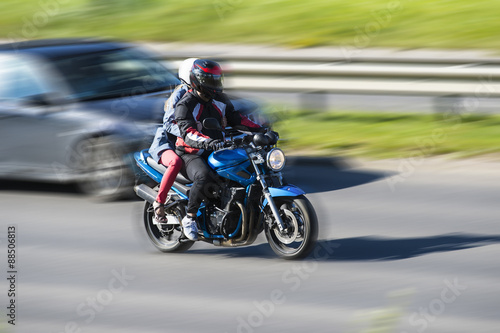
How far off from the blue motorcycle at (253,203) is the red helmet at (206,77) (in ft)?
1.44

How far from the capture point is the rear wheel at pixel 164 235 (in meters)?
8.30

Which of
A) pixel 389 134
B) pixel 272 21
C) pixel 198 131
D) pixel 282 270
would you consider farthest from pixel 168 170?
pixel 272 21

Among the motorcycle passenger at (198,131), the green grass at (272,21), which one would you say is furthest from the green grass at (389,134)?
the green grass at (272,21)

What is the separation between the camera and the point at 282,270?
7578 millimetres

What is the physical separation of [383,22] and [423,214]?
14175 millimetres

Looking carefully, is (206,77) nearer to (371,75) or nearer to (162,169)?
(162,169)

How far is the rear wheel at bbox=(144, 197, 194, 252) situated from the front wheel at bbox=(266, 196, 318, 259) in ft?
2.81

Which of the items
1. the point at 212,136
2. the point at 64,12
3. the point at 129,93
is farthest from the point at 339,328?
the point at 64,12

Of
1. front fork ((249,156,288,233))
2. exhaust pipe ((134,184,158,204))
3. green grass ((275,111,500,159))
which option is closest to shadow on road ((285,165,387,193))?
green grass ((275,111,500,159))

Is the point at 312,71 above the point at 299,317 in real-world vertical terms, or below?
above

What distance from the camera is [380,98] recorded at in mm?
15578

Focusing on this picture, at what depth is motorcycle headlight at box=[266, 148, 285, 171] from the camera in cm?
755

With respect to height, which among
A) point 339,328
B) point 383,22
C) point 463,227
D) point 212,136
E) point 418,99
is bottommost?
point 339,328

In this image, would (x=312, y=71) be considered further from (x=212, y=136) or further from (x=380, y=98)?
(x=212, y=136)
